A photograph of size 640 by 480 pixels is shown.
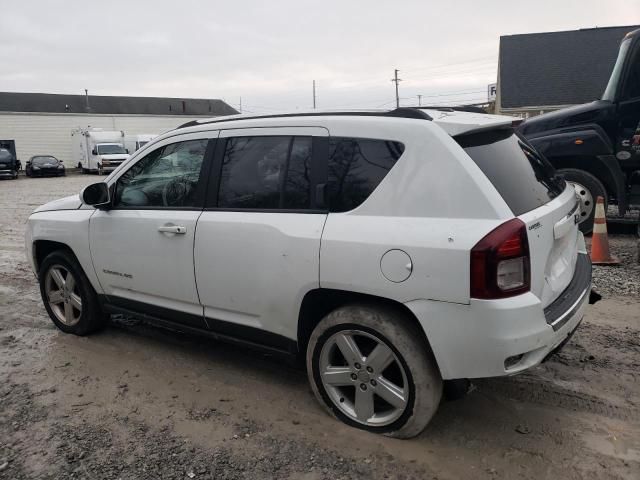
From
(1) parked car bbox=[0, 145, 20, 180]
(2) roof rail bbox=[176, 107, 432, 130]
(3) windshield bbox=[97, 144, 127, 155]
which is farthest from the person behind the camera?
(3) windshield bbox=[97, 144, 127, 155]

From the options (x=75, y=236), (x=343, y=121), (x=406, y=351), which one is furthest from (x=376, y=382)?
(x=75, y=236)

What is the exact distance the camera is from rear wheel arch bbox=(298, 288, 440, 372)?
2.82 meters

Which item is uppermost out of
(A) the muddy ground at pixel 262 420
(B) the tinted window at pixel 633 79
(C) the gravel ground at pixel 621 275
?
(B) the tinted window at pixel 633 79

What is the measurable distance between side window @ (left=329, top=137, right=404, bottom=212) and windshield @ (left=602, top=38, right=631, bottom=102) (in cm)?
605

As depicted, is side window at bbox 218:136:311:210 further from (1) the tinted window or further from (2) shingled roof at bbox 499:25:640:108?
(2) shingled roof at bbox 499:25:640:108

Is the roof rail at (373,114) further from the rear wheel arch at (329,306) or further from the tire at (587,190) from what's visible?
the tire at (587,190)

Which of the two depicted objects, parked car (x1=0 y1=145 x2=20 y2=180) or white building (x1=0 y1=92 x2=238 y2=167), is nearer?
parked car (x1=0 y1=145 x2=20 y2=180)

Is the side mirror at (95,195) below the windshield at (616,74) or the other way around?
below

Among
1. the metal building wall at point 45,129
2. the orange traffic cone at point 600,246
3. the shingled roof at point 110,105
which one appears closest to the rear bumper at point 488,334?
the orange traffic cone at point 600,246

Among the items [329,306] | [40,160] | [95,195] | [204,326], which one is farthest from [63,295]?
[40,160]

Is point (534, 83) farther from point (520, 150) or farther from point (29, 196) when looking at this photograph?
point (520, 150)

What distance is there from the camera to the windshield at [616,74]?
7359mm

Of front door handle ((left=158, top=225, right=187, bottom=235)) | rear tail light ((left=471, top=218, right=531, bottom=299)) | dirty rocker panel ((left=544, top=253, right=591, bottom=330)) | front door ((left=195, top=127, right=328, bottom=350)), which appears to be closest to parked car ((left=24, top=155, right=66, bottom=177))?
front door handle ((left=158, top=225, right=187, bottom=235))

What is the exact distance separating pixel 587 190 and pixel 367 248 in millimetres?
5762
